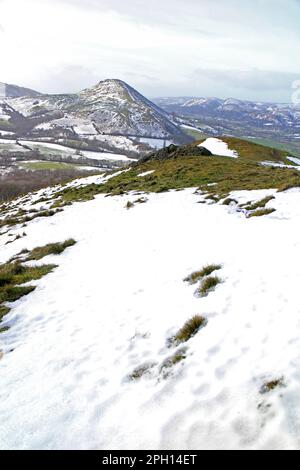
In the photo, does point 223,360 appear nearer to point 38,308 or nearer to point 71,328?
point 71,328

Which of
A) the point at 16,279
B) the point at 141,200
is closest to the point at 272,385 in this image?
the point at 16,279

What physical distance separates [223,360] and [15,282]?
9676 mm

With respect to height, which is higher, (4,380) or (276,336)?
(276,336)

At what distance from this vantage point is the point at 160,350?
760 cm

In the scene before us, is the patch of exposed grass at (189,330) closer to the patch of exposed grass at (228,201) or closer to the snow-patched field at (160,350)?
the snow-patched field at (160,350)

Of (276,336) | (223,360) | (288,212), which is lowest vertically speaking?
(223,360)

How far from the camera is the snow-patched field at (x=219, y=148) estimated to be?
173 ft

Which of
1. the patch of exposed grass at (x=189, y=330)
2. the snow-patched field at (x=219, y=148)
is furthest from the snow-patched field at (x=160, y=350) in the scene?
the snow-patched field at (x=219, y=148)

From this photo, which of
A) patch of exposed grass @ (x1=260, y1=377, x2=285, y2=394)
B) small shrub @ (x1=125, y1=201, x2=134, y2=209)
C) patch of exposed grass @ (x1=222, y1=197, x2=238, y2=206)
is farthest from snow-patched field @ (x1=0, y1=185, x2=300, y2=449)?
small shrub @ (x1=125, y1=201, x2=134, y2=209)

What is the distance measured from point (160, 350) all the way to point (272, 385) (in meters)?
2.66

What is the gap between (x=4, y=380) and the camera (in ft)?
25.2

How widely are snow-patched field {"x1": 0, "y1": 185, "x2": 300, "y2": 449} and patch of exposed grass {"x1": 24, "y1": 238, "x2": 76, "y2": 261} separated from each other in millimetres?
2195

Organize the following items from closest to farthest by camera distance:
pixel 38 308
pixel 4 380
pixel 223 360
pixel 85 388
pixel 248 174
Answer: pixel 223 360, pixel 85 388, pixel 4 380, pixel 38 308, pixel 248 174

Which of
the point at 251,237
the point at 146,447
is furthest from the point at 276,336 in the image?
the point at 251,237
